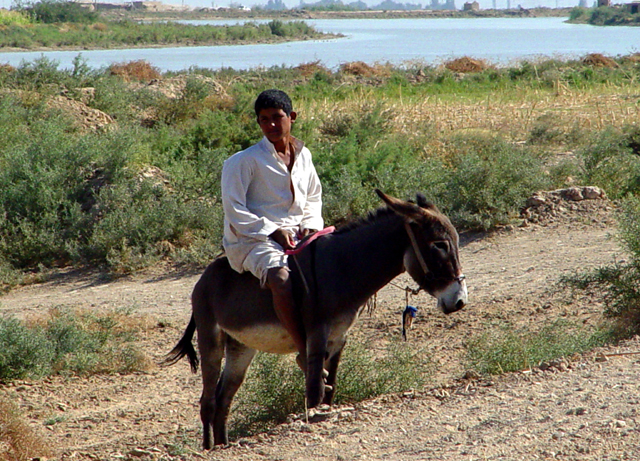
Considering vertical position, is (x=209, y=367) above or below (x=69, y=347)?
above

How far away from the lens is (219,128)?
1409 centimetres

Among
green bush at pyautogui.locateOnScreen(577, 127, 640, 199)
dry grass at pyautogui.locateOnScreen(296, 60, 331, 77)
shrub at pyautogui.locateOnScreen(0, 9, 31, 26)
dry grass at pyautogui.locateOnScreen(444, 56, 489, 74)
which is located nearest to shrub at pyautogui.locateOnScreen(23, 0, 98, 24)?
shrub at pyautogui.locateOnScreen(0, 9, 31, 26)

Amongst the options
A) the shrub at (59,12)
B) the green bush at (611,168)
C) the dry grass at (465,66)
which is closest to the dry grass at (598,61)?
the dry grass at (465,66)

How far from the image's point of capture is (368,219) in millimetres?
4562

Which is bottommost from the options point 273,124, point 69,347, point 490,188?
point 69,347

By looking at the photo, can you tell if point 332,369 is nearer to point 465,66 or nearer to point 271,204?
point 271,204

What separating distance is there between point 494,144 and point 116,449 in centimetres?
929

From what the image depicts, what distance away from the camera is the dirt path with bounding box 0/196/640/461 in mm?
3961

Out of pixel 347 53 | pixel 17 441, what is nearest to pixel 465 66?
pixel 347 53

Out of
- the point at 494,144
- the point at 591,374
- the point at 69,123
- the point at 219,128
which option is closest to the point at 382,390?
the point at 591,374

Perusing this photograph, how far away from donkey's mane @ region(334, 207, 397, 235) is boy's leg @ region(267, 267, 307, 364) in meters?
0.49

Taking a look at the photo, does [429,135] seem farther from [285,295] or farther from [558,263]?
[285,295]

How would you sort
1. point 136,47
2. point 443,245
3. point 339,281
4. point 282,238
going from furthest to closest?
point 136,47 < point 282,238 < point 339,281 < point 443,245

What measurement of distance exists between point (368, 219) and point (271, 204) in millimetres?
610
